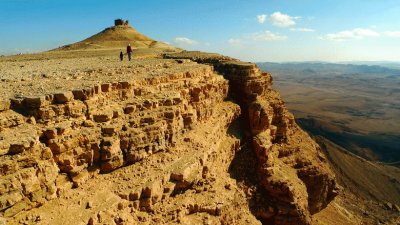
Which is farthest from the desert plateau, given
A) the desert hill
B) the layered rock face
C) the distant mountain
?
the distant mountain

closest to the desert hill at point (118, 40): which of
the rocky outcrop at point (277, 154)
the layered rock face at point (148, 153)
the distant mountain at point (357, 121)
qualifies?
the rocky outcrop at point (277, 154)

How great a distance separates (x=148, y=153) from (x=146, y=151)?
12 cm

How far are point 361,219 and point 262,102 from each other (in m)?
16.8

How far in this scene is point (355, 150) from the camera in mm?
61156

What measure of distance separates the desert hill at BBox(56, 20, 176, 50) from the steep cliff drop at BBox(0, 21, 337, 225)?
18.5m

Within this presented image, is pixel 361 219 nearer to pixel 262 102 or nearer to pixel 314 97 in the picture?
pixel 262 102

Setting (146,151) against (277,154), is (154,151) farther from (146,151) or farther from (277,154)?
(277,154)

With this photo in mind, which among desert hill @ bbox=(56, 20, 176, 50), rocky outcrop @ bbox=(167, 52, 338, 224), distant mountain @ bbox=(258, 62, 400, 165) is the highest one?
desert hill @ bbox=(56, 20, 176, 50)

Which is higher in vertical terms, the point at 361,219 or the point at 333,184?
the point at 333,184

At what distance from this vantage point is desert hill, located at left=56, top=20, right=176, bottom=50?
36562 mm

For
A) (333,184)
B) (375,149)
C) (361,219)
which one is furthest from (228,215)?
(375,149)

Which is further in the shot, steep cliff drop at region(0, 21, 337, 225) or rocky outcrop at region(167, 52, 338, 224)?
rocky outcrop at region(167, 52, 338, 224)

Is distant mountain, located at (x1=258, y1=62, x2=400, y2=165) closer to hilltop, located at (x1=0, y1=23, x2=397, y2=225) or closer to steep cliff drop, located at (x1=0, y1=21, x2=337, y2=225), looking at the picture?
hilltop, located at (x1=0, y1=23, x2=397, y2=225)

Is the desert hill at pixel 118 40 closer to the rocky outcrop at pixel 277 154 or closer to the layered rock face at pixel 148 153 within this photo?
the rocky outcrop at pixel 277 154
